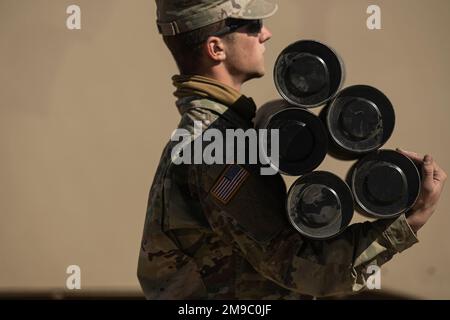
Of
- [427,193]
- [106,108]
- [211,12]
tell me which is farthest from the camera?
[106,108]

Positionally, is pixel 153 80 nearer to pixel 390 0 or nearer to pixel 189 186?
pixel 390 0

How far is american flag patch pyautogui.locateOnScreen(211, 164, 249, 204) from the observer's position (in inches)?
90.0

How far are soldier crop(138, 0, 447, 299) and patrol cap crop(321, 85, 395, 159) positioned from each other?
0.40ft

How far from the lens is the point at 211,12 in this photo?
2.48 meters

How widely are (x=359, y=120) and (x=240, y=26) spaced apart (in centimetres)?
46

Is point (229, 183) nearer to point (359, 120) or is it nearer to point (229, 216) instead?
point (229, 216)

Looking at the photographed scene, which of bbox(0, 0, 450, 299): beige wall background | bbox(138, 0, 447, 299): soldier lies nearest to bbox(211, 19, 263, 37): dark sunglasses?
bbox(138, 0, 447, 299): soldier

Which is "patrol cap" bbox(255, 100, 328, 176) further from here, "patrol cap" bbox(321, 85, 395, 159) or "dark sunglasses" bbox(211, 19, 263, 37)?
"dark sunglasses" bbox(211, 19, 263, 37)

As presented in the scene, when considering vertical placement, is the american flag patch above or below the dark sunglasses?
below

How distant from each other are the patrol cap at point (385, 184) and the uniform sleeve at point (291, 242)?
0.04 meters

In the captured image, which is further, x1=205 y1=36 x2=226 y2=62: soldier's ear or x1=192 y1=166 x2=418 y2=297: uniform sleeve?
x1=205 y1=36 x2=226 y2=62: soldier's ear

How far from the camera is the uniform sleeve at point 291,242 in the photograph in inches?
89.7

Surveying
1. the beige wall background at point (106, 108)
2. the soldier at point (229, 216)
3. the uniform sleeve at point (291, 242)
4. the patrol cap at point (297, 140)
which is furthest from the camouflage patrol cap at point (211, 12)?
the beige wall background at point (106, 108)

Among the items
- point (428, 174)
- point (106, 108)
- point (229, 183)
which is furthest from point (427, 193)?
point (106, 108)
